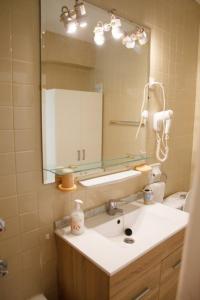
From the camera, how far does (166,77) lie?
5.70 ft

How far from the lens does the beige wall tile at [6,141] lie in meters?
0.97

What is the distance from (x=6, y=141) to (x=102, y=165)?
63 centimetres

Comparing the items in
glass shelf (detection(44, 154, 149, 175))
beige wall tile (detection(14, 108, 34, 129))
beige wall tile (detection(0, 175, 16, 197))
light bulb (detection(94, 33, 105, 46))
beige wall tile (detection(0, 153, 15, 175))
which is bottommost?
beige wall tile (detection(0, 175, 16, 197))

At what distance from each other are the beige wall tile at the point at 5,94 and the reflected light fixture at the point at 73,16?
19.1 inches

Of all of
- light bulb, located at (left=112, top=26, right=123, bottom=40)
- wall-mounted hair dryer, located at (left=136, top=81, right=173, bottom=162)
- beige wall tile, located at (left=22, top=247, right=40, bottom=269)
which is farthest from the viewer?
wall-mounted hair dryer, located at (left=136, top=81, right=173, bottom=162)

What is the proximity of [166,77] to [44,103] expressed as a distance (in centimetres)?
112

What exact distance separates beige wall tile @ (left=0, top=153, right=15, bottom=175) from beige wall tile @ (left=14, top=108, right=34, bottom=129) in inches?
5.6

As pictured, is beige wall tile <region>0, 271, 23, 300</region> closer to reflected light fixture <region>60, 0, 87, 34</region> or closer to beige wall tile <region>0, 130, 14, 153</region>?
beige wall tile <region>0, 130, 14, 153</region>

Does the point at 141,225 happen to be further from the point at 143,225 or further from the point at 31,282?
the point at 31,282

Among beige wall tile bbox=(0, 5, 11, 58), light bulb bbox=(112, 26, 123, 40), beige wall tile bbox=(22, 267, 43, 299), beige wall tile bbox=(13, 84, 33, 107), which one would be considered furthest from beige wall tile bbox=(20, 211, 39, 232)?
light bulb bbox=(112, 26, 123, 40)

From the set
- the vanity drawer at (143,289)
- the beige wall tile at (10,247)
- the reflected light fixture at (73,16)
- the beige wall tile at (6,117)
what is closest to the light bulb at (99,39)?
the reflected light fixture at (73,16)

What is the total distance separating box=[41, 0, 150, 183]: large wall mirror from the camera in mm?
1112

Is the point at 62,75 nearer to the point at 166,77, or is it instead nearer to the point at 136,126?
the point at 136,126

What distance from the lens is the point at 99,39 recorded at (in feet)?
4.33
